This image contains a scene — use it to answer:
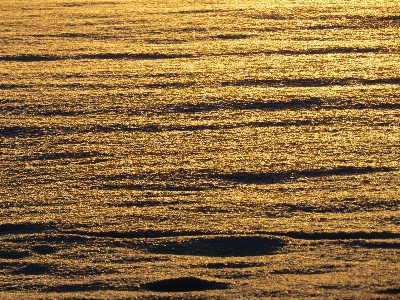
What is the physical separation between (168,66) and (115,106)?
1.18 feet

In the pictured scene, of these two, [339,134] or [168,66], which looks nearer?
[339,134]

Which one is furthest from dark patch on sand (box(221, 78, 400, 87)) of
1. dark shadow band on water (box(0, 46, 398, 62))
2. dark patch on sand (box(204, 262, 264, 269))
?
dark patch on sand (box(204, 262, 264, 269))

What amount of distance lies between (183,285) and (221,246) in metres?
0.14

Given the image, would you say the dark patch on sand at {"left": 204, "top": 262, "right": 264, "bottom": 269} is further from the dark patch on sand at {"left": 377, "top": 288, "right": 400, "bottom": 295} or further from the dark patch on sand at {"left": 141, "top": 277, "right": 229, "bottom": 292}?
the dark patch on sand at {"left": 377, "top": 288, "right": 400, "bottom": 295}

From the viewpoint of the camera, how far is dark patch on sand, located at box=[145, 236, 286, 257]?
61.8 inches

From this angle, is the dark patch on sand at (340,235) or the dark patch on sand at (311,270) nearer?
the dark patch on sand at (311,270)

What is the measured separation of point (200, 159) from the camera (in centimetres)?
197

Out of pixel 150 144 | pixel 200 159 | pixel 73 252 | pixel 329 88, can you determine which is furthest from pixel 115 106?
pixel 73 252

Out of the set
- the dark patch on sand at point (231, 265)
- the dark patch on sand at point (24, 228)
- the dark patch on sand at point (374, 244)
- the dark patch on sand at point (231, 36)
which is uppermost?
the dark patch on sand at point (231, 36)

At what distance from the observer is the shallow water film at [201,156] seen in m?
1.51

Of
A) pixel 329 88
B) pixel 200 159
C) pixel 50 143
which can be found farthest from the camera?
pixel 329 88

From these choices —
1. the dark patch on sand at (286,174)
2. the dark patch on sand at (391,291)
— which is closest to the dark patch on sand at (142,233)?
the dark patch on sand at (286,174)

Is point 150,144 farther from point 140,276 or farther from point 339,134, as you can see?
point 140,276

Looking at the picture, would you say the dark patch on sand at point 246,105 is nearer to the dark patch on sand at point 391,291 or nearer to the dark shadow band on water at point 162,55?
the dark shadow band on water at point 162,55
